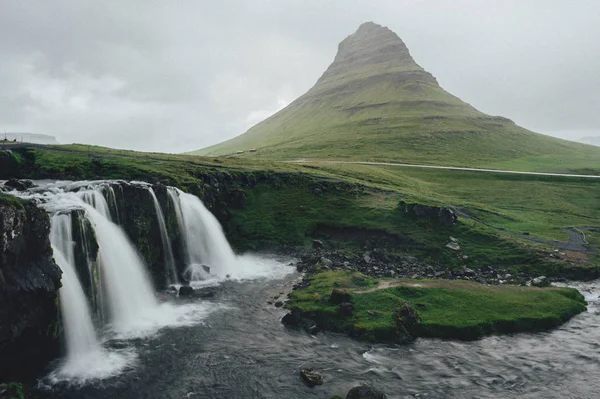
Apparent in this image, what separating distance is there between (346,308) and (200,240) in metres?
23.8

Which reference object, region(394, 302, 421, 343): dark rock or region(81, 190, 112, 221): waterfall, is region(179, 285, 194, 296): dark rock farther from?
region(394, 302, 421, 343): dark rock

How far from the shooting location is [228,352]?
25938 millimetres

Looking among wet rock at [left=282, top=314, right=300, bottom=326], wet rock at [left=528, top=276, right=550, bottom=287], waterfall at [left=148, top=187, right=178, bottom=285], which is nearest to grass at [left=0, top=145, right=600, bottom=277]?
wet rock at [left=528, top=276, right=550, bottom=287]

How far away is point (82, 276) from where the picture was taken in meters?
28.2

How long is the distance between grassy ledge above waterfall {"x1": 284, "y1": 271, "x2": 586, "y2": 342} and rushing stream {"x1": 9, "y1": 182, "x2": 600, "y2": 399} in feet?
3.79

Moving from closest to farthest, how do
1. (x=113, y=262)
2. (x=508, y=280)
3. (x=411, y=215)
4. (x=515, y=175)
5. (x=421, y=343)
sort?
1. (x=421, y=343)
2. (x=113, y=262)
3. (x=508, y=280)
4. (x=411, y=215)
5. (x=515, y=175)

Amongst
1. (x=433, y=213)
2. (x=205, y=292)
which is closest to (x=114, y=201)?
(x=205, y=292)

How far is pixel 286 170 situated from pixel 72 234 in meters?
53.5

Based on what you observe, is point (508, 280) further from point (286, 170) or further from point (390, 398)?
point (286, 170)

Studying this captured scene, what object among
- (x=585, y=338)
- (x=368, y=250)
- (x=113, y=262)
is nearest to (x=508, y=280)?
(x=585, y=338)

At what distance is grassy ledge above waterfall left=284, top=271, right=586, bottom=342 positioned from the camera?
2878cm

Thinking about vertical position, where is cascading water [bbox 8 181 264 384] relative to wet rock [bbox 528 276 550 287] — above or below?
above

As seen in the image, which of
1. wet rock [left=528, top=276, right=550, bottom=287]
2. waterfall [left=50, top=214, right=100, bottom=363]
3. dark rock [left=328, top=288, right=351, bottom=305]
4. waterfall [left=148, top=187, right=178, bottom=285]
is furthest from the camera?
waterfall [left=148, top=187, right=178, bottom=285]

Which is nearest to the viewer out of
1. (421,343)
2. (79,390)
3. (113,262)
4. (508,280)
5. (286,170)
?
(79,390)
